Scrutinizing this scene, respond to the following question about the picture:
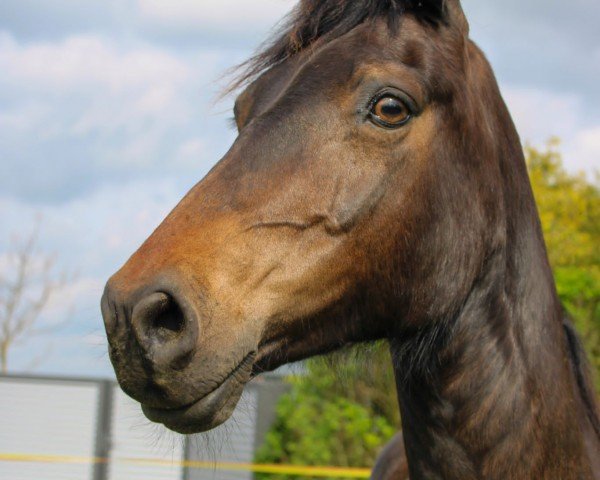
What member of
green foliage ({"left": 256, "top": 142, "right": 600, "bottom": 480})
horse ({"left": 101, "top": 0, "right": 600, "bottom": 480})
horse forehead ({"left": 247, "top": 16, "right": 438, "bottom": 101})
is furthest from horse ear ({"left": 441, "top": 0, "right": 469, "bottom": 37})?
green foliage ({"left": 256, "top": 142, "right": 600, "bottom": 480})

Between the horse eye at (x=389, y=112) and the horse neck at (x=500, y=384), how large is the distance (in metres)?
0.59

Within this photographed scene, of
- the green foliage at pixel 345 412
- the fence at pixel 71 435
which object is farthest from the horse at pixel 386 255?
the fence at pixel 71 435

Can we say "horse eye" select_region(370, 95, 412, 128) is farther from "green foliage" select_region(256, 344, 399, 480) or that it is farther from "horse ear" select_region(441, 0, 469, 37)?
"green foliage" select_region(256, 344, 399, 480)

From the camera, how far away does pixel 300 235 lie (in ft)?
7.57

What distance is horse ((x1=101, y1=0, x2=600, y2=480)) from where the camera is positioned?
2107 millimetres

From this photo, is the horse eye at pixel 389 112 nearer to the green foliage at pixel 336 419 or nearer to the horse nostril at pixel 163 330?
the horse nostril at pixel 163 330

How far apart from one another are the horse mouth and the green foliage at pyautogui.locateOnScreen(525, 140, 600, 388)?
6734 millimetres

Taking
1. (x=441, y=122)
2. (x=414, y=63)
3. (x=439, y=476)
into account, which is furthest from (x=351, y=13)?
(x=439, y=476)

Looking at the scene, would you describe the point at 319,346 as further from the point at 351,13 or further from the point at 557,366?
the point at 351,13

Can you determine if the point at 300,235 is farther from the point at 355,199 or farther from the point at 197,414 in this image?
the point at 197,414

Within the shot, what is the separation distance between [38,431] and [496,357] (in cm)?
732

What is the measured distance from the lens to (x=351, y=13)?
8.64ft

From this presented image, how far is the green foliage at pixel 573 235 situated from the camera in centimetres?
841

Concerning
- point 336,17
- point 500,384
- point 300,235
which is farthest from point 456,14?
point 500,384
